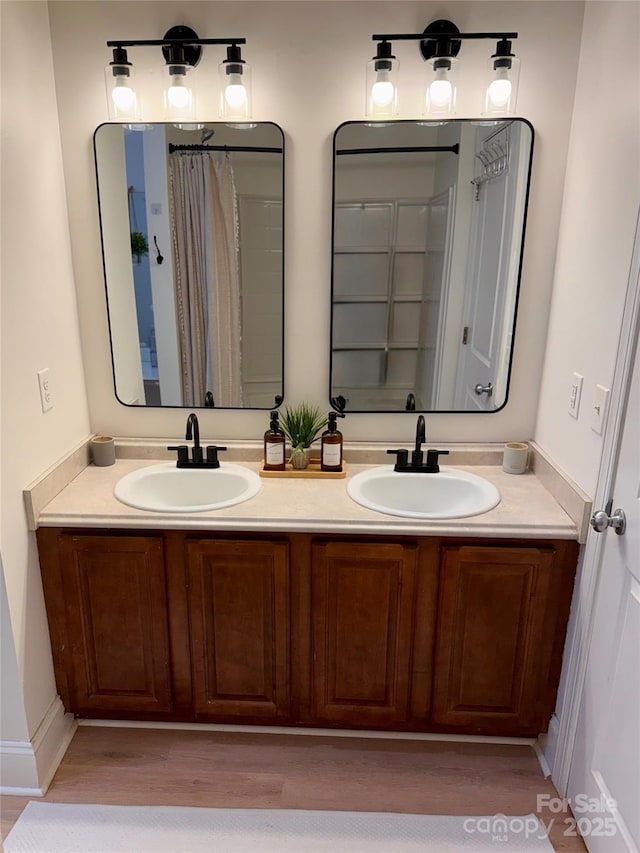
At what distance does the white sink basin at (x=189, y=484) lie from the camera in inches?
81.7

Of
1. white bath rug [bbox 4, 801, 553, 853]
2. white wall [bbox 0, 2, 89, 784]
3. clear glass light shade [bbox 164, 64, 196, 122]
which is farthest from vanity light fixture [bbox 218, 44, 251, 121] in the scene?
white bath rug [bbox 4, 801, 553, 853]

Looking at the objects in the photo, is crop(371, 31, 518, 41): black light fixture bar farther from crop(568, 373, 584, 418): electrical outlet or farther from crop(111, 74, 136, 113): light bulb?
crop(568, 373, 584, 418): electrical outlet

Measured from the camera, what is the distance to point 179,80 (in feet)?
6.07

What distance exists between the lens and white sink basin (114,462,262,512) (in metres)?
2.08

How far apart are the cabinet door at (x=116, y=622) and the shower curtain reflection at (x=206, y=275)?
64 centimetres

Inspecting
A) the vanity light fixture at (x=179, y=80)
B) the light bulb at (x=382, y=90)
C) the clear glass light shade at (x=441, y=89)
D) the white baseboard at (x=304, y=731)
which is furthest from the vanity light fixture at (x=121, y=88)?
the white baseboard at (x=304, y=731)

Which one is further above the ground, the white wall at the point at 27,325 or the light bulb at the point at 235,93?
the light bulb at the point at 235,93

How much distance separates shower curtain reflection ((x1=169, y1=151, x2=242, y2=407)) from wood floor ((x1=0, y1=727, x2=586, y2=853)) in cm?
121

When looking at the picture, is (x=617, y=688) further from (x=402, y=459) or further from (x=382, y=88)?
(x=382, y=88)

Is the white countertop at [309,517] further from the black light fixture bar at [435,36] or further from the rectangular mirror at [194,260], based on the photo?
the black light fixture bar at [435,36]

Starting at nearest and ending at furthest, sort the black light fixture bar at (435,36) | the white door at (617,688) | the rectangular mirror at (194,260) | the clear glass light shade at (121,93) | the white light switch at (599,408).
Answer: the white door at (617,688), the white light switch at (599,408), the black light fixture bar at (435,36), the clear glass light shade at (121,93), the rectangular mirror at (194,260)

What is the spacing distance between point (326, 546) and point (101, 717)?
3.48 ft

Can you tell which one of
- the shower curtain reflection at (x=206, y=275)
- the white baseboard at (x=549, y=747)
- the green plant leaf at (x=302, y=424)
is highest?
the shower curtain reflection at (x=206, y=275)

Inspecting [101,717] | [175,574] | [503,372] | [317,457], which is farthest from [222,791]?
[503,372]
